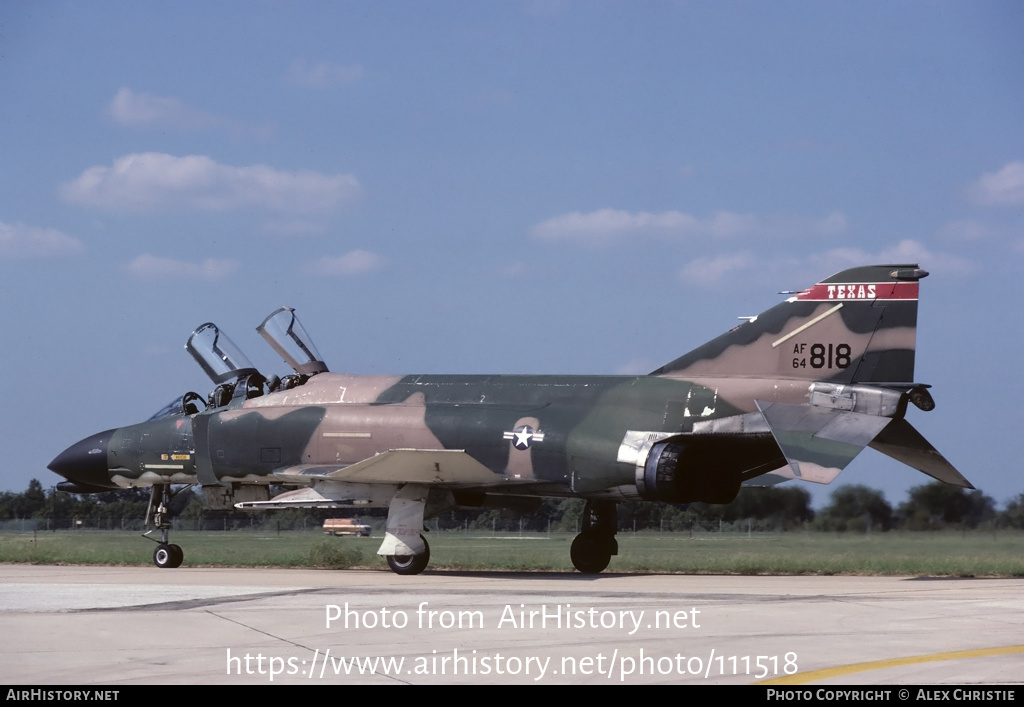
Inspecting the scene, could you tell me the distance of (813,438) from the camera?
15828 mm

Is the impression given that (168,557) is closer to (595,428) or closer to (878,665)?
(595,428)

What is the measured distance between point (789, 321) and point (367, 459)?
6.56 meters

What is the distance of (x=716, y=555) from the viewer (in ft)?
68.9

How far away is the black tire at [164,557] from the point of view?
20.8 meters

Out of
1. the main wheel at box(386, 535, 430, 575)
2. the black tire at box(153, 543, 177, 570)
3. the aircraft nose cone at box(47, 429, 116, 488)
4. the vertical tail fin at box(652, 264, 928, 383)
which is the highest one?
the vertical tail fin at box(652, 264, 928, 383)

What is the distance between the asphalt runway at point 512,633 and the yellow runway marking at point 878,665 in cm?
2

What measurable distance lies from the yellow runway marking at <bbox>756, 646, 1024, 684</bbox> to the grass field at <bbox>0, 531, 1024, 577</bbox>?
1020 cm

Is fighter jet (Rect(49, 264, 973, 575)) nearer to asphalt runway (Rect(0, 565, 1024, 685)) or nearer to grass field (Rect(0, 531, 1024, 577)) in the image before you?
grass field (Rect(0, 531, 1024, 577))

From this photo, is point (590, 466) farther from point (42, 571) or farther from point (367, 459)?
point (42, 571)

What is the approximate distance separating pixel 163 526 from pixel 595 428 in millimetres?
8515

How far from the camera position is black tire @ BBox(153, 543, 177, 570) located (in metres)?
20.8

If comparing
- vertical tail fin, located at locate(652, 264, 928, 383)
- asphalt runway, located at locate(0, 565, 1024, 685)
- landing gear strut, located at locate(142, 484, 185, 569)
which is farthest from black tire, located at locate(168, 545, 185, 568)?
vertical tail fin, located at locate(652, 264, 928, 383)

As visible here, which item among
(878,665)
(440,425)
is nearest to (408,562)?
(440,425)
